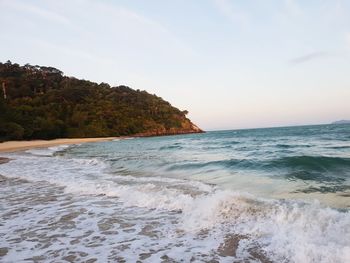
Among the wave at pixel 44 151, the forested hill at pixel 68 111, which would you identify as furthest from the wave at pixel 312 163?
the forested hill at pixel 68 111

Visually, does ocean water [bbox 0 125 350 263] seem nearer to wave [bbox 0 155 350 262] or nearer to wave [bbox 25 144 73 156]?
wave [bbox 0 155 350 262]

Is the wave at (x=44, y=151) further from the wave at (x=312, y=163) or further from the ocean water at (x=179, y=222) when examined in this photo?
the wave at (x=312, y=163)

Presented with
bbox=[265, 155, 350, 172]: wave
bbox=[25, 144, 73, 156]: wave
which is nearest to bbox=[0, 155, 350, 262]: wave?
bbox=[265, 155, 350, 172]: wave

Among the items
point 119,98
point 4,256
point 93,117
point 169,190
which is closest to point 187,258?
point 4,256

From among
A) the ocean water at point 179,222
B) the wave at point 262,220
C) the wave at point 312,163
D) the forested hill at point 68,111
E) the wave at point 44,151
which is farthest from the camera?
the forested hill at point 68,111

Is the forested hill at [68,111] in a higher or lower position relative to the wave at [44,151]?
higher

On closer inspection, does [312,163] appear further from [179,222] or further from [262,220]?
[179,222]

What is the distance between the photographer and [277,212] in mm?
5625

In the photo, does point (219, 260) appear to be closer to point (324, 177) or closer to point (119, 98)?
point (324, 177)

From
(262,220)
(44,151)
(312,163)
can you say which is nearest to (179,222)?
(262,220)

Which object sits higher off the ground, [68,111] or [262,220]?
[68,111]

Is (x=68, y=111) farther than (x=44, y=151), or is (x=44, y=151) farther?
(x=68, y=111)

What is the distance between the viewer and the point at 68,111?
79.7 m

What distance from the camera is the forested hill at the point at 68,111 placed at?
61156mm
